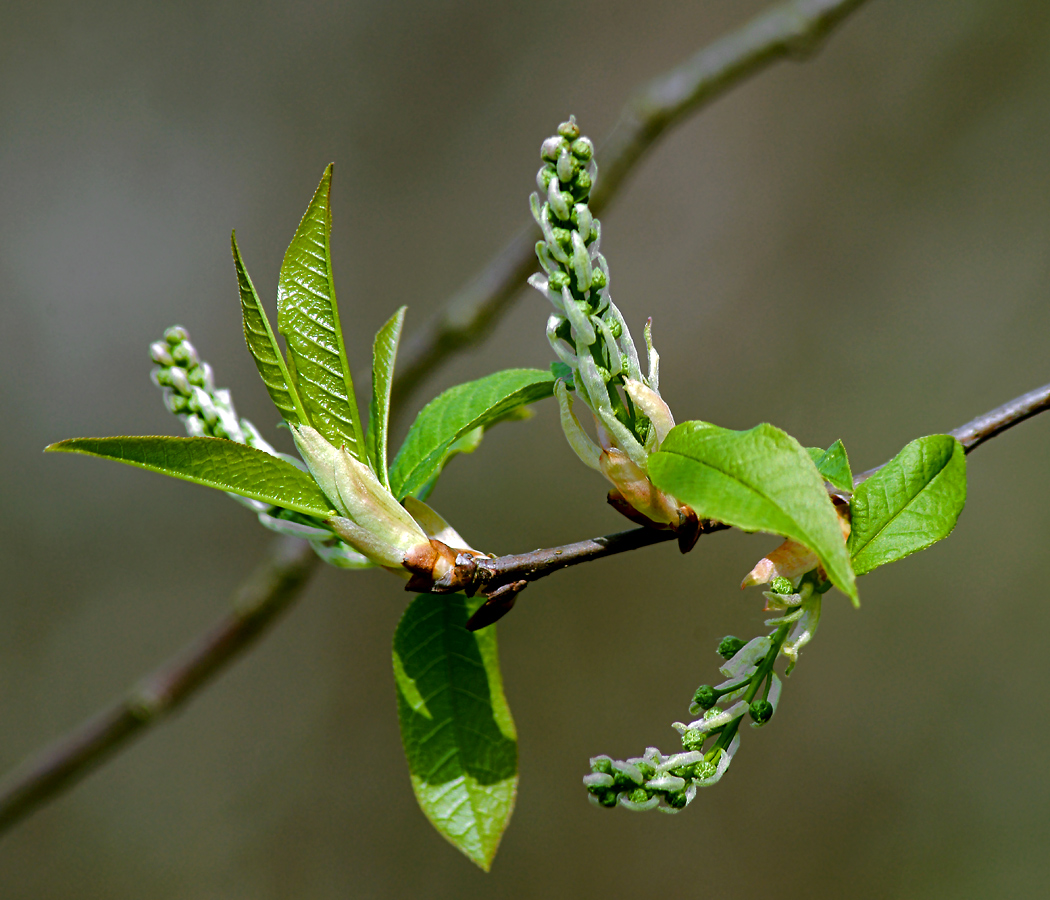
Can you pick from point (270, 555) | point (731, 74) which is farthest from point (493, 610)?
point (731, 74)

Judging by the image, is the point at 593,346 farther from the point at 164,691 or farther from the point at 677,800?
the point at 164,691

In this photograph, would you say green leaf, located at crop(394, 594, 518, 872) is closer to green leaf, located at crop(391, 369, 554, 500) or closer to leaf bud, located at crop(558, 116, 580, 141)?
green leaf, located at crop(391, 369, 554, 500)

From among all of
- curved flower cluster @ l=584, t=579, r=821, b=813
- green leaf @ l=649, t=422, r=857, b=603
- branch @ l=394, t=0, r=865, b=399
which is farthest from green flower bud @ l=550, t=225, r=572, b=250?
branch @ l=394, t=0, r=865, b=399

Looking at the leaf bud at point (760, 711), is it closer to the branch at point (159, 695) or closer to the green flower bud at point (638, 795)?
the green flower bud at point (638, 795)

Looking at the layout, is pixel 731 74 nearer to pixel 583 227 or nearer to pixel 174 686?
pixel 583 227

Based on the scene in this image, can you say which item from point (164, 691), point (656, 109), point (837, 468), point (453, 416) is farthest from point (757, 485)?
point (164, 691)
